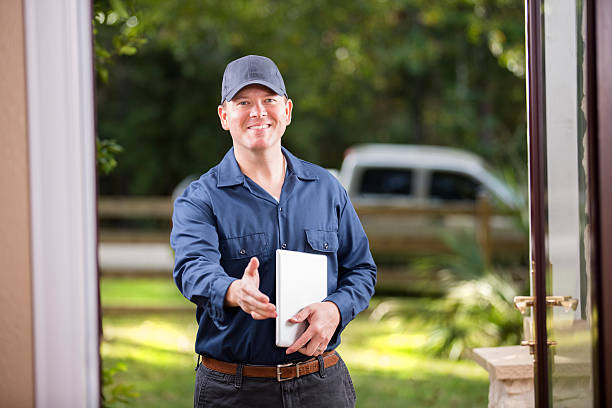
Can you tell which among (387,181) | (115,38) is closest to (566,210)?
(115,38)

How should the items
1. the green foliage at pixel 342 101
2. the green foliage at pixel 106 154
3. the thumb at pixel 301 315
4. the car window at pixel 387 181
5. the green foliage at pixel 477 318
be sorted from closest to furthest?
the thumb at pixel 301 315, the green foliage at pixel 106 154, the green foliage at pixel 477 318, the car window at pixel 387 181, the green foliage at pixel 342 101

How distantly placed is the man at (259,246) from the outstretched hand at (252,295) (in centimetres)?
13

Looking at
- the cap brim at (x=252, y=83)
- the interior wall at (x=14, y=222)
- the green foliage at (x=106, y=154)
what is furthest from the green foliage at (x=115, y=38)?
the cap brim at (x=252, y=83)

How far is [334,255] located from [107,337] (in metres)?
4.82

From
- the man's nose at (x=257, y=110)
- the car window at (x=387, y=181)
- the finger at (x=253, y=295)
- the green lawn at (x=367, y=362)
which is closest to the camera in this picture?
the finger at (x=253, y=295)

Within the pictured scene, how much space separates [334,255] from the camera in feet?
7.00

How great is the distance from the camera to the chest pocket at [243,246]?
203 cm

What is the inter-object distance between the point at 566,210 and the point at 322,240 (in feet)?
2.48

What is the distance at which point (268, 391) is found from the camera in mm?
2008

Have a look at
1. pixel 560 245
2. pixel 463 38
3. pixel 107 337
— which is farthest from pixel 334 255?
pixel 463 38

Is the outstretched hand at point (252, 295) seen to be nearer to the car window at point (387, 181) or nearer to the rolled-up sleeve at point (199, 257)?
the rolled-up sleeve at point (199, 257)

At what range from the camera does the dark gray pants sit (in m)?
2.01

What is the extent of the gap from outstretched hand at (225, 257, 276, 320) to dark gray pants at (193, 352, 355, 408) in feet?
1.03

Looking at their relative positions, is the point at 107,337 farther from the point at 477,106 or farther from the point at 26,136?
the point at 477,106
